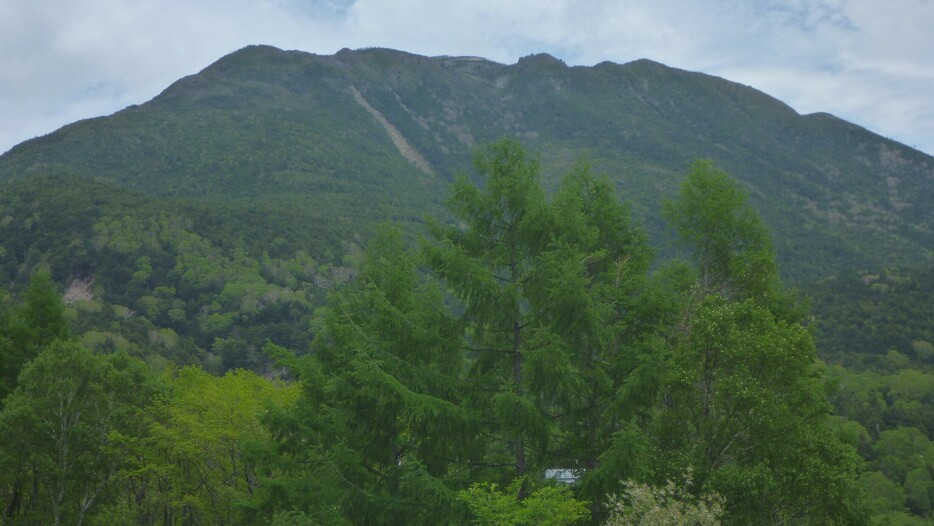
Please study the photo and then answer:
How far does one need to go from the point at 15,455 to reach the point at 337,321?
11.5m

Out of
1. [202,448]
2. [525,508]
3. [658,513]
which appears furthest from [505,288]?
[202,448]

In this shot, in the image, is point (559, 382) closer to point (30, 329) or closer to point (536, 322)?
point (536, 322)

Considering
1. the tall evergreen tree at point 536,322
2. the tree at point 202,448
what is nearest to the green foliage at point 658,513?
→ the tall evergreen tree at point 536,322

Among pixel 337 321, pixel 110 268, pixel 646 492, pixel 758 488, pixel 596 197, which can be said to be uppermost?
→ pixel 596 197

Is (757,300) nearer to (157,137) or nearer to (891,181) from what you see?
(157,137)

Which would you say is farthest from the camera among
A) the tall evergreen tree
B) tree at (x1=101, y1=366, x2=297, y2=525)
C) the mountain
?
the mountain

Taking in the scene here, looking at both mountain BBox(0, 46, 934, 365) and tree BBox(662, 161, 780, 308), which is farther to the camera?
mountain BBox(0, 46, 934, 365)

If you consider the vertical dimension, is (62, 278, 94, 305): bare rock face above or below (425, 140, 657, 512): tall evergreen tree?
below

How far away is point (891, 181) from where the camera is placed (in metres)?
200

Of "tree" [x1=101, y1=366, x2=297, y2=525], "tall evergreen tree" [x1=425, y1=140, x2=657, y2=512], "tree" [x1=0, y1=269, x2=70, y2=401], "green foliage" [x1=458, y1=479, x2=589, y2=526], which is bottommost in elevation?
"tree" [x1=101, y1=366, x2=297, y2=525]

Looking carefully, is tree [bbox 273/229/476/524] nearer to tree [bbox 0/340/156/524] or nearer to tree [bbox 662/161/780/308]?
tree [bbox 662/161/780/308]

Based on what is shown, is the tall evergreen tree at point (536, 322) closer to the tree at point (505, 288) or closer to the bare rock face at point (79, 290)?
the tree at point (505, 288)

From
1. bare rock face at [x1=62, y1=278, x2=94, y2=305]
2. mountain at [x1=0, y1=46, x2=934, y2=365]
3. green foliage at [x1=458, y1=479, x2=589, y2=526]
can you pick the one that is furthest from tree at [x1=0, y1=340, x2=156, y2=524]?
A: bare rock face at [x1=62, y1=278, x2=94, y2=305]

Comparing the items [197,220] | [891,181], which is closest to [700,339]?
[197,220]
